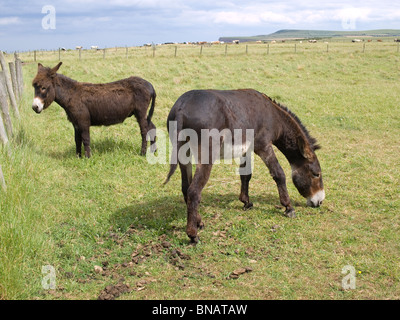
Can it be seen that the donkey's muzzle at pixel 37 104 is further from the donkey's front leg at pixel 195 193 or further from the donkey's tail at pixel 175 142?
the donkey's front leg at pixel 195 193

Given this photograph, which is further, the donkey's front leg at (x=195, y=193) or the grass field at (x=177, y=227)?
the donkey's front leg at (x=195, y=193)

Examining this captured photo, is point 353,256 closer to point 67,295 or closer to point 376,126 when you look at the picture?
point 67,295

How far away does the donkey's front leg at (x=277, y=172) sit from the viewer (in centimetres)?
571

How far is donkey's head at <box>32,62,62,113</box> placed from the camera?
7.66 meters

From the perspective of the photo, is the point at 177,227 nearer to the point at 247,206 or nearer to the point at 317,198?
the point at 247,206

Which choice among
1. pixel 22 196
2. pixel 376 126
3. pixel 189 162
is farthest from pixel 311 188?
pixel 376 126

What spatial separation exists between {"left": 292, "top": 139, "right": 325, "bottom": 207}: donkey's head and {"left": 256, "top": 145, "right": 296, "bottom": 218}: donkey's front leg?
0.44m

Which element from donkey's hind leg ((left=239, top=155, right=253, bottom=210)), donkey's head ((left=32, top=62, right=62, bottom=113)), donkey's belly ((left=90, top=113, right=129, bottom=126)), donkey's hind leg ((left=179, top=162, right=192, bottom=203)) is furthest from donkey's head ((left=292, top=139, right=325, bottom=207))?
donkey's head ((left=32, top=62, right=62, bottom=113))

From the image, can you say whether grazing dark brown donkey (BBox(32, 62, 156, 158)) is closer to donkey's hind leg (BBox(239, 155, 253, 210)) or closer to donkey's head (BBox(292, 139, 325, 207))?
donkey's hind leg (BBox(239, 155, 253, 210))

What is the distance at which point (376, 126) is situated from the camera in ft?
→ 36.9

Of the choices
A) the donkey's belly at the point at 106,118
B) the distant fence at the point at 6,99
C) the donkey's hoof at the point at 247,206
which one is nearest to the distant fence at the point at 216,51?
the distant fence at the point at 6,99

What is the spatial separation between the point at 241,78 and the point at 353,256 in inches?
658

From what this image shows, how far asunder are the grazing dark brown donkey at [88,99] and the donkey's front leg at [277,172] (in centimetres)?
372

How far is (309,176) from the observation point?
6023 mm
